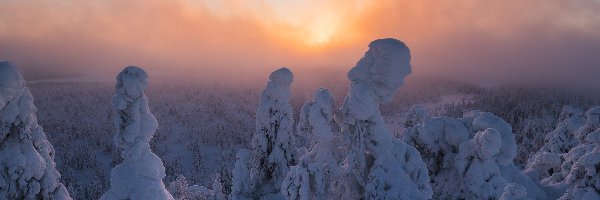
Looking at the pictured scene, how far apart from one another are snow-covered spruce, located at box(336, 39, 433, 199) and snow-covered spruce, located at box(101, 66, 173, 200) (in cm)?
575

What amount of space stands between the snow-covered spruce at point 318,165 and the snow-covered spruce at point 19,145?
22.4 feet

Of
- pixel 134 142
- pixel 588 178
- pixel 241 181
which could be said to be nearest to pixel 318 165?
pixel 134 142

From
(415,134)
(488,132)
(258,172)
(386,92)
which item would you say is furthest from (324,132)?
(258,172)

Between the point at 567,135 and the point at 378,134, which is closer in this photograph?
the point at 378,134

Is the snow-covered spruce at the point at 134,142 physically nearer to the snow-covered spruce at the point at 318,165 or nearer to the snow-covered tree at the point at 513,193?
the snow-covered spruce at the point at 318,165

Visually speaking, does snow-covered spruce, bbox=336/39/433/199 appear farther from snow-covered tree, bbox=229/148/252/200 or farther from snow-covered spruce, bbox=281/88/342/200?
snow-covered tree, bbox=229/148/252/200

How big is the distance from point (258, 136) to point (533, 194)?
47.9ft

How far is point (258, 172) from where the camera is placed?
2258 cm

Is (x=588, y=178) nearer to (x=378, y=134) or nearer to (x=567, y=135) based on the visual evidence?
(x=378, y=134)

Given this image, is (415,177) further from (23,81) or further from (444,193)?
(23,81)

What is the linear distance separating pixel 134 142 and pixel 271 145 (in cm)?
1242

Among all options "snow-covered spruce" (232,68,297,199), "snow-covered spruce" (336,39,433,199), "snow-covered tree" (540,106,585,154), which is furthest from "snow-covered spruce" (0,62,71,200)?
"snow-covered tree" (540,106,585,154)

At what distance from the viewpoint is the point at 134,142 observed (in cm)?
980

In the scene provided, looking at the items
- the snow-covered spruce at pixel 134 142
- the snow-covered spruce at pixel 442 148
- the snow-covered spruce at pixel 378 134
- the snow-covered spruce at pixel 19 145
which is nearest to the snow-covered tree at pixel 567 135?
the snow-covered spruce at pixel 442 148
